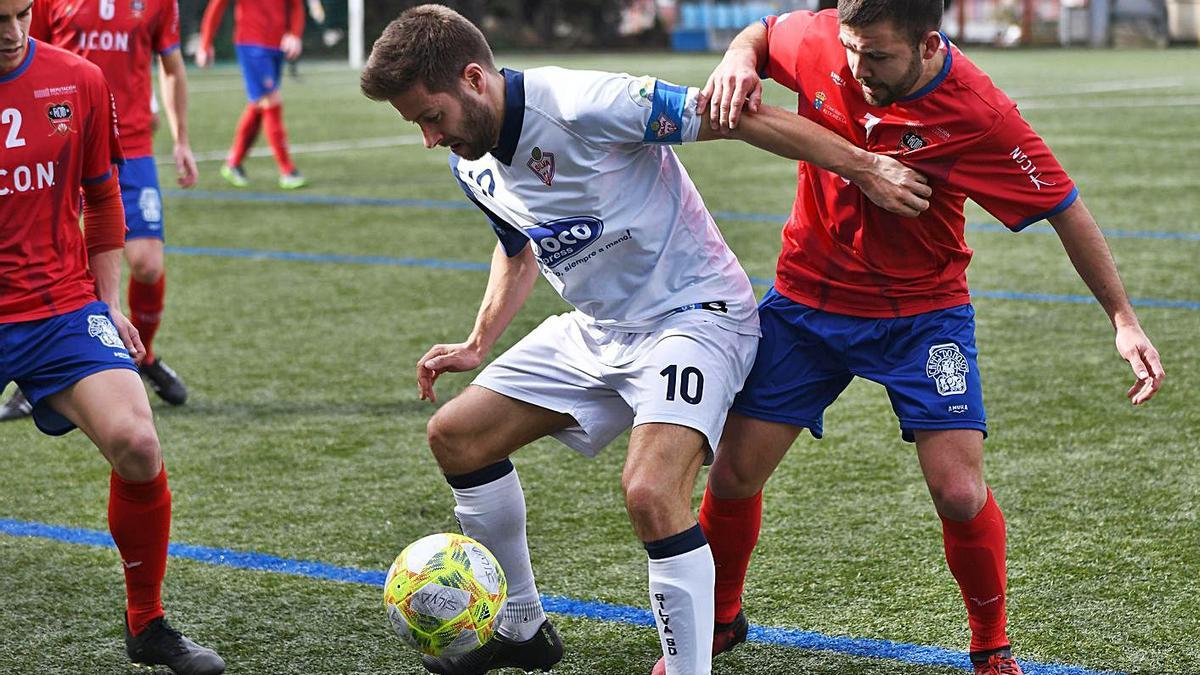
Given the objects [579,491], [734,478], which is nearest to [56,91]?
[734,478]

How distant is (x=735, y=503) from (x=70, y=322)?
5.69 feet

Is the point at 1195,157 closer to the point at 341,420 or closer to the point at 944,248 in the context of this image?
the point at 341,420

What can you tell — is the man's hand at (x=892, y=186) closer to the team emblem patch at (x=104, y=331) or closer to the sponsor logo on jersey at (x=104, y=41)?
the team emblem patch at (x=104, y=331)

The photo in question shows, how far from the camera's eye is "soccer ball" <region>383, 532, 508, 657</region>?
3.57 metres

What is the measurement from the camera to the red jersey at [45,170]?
3.89m

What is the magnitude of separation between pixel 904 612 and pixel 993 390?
250 cm

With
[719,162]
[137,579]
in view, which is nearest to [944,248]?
[137,579]

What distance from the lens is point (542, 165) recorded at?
11.9 feet

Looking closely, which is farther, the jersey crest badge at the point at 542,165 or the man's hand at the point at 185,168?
the man's hand at the point at 185,168

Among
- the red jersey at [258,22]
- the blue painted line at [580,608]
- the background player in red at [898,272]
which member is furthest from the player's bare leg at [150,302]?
the red jersey at [258,22]

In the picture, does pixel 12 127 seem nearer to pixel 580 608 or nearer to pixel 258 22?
pixel 580 608

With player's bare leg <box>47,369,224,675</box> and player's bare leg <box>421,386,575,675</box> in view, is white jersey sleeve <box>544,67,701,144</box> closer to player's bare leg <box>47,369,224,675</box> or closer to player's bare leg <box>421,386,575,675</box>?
player's bare leg <box>421,386,575,675</box>

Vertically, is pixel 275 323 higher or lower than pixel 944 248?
lower

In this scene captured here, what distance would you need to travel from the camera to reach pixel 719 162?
14711 millimetres
